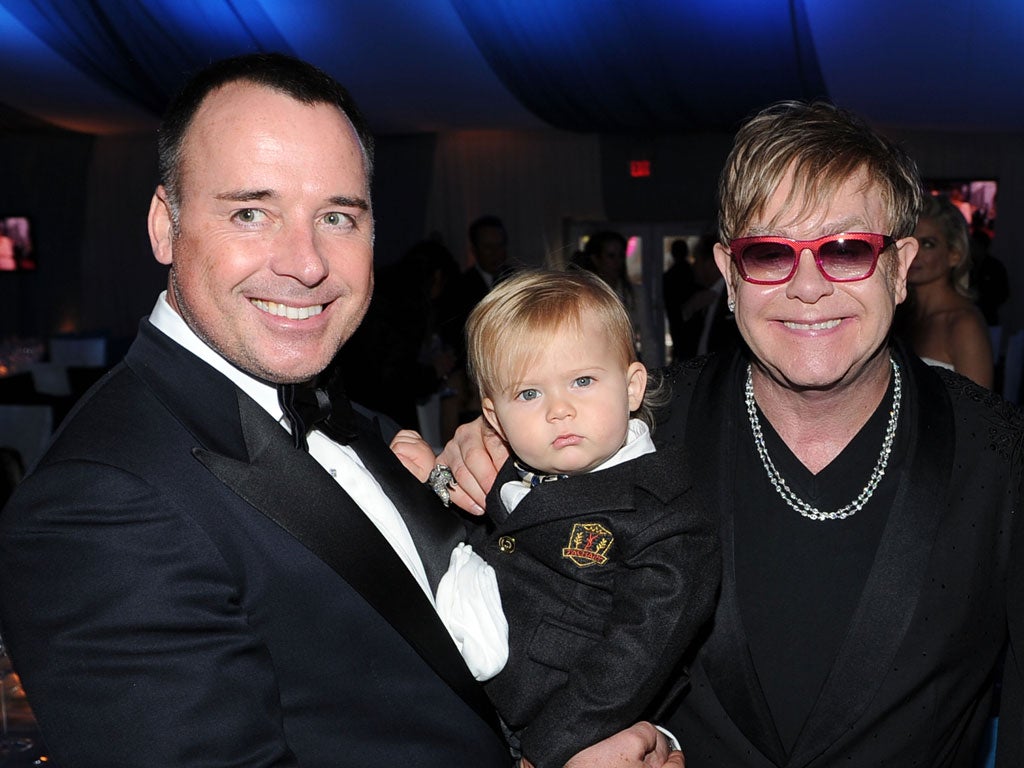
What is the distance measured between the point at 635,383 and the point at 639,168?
39.4 ft

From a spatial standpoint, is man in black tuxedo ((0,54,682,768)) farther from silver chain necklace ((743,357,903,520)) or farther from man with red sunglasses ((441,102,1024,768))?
silver chain necklace ((743,357,903,520))

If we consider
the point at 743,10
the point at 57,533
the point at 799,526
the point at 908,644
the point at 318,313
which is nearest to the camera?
the point at 57,533

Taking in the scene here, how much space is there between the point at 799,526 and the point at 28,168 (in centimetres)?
1526

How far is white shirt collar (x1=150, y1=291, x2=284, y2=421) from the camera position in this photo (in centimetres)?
158

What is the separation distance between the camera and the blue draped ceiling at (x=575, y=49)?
8289 mm

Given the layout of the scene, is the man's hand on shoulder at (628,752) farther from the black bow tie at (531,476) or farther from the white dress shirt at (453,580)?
the black bow tie at (531,476)

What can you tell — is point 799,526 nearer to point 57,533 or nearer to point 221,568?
point 221,568

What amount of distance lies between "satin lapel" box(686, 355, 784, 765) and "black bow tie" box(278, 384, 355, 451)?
758 mm

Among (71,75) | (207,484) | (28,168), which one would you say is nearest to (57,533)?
(207,484)

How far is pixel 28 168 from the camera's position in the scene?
48.0 feet

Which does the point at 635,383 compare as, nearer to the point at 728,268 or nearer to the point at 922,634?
the point at 728,268

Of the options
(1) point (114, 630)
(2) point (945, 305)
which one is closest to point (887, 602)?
(1) point (114, 630)

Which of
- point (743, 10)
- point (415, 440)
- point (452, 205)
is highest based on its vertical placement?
point (743, 10)

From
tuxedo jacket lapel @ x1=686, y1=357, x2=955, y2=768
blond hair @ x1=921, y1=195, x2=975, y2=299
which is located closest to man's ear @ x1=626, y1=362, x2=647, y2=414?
tuxedo jacket lapel @ x1=686, y1=357, x2=955, y2=768
